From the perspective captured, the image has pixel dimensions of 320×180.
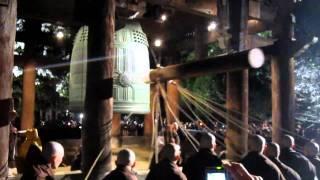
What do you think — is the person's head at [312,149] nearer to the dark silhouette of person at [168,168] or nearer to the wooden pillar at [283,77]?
the wooden pillar at [283,77]

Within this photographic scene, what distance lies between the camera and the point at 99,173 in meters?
5.99

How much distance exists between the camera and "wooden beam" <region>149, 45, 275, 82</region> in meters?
4.78

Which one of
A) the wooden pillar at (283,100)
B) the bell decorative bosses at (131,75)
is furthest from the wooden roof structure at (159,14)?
the wooden pillar at (283,100)

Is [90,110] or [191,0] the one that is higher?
[191,0]

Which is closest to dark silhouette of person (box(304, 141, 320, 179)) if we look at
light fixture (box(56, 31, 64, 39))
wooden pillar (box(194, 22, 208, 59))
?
wooden pillar (box(194, 22, 208, 59))

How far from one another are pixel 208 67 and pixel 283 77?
1372 millimetres

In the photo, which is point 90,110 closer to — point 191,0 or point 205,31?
point 191,0

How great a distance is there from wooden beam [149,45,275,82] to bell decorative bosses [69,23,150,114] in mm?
274

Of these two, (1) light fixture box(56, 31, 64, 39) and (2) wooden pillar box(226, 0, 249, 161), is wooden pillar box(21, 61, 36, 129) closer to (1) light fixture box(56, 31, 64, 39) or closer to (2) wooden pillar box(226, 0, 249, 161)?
(1) light fixture box(56, 31, 64, 39)

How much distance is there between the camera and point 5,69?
182 inches

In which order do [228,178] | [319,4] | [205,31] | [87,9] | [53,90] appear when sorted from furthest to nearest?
[53,90] < [205,31] < [87,9] < [319,4] < [228,178]

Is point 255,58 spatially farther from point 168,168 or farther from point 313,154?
point 313,154

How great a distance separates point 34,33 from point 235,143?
23.2ft

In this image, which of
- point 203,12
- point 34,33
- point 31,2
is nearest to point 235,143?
point 203,12
